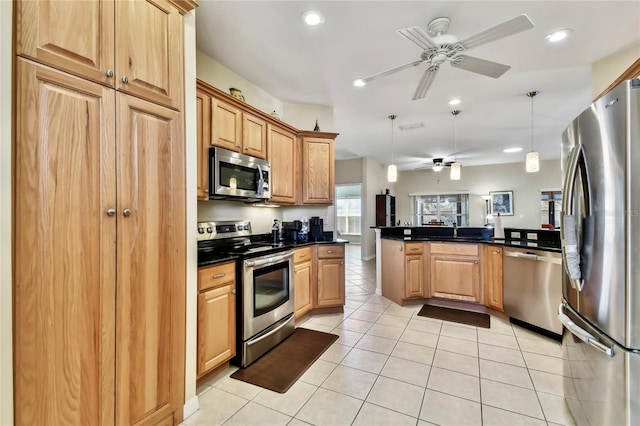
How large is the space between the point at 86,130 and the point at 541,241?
4205 millimetres

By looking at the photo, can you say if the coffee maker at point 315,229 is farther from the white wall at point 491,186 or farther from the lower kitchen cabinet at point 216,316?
the white wall at point 491,186

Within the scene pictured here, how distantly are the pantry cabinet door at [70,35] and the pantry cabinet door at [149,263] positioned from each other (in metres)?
0.17

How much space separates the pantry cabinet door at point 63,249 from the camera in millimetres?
1081

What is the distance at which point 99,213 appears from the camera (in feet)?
4.25

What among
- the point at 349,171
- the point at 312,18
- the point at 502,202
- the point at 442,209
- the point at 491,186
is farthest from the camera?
the point at 442,209

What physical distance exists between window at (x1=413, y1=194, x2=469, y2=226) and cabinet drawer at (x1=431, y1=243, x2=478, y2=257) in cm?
569

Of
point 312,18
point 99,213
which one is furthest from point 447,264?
point 99,213

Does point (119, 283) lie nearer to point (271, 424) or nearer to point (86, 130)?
point (86, 130)

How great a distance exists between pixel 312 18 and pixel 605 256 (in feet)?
7.71

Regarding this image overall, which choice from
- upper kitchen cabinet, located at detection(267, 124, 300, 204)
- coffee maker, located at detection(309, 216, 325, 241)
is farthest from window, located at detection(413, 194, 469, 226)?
upper kitchen cabinet, located at detection(267, 124, 300, 204)

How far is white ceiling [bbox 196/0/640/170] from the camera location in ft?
6.84

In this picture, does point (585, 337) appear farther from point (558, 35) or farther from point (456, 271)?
point (558, 35)

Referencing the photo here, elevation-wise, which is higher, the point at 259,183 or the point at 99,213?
the point at 259,183

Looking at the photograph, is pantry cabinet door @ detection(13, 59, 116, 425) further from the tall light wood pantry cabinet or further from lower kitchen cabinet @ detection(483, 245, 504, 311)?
lower kitchen cabinet @ detection(483, 245, 504, 311)
